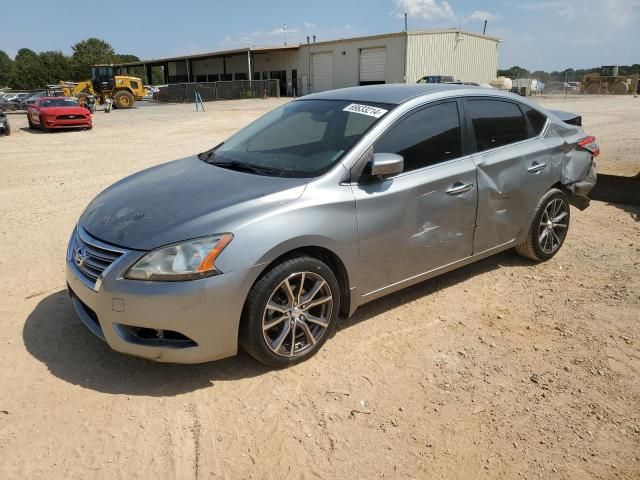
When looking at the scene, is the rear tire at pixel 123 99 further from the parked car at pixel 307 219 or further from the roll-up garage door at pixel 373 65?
the parked car at pixel 307 219

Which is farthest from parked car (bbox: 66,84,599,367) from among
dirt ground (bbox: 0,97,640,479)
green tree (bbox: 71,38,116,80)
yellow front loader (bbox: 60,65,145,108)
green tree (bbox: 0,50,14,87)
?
green tree (bbox: 0,50,14,87)

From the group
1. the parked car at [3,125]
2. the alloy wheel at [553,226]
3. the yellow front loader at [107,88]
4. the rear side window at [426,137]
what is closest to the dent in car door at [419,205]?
the rear side window at [426,137]

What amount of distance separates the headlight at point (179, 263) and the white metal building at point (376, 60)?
117 feet

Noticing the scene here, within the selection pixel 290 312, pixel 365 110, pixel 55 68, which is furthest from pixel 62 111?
pixel 55 68

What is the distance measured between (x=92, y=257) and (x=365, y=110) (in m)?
2.15

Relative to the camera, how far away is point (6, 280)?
15.1ft

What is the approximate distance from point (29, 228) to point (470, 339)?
5.36 metres

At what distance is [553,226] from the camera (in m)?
4.96

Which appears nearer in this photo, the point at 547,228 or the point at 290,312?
the point at 290,312

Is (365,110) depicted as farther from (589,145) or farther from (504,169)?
(589,145)

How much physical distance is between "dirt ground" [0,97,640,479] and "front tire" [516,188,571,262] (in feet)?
0.79

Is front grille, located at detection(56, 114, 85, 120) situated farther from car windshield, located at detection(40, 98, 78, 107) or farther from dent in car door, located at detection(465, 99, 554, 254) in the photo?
dent in car door, located at detection(465, 99, 554, 254)

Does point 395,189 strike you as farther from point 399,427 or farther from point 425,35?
point 425,35

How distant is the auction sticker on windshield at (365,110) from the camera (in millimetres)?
3709
